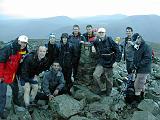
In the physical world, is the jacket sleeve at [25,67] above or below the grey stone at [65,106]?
above

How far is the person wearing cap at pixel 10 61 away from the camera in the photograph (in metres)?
13.1

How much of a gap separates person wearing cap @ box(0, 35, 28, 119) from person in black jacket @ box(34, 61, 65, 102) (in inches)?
65.3

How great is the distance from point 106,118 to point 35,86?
139 inches

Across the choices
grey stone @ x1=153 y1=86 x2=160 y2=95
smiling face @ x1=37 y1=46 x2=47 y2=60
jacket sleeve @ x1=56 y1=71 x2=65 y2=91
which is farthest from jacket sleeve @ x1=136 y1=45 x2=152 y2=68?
smiling face @ x1=37 y1=46 x2=47 y2=60

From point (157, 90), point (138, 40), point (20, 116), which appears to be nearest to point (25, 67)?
point (20, 116)

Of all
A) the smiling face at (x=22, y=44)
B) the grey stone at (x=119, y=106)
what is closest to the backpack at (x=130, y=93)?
the grey stone at (x=119, y=106)

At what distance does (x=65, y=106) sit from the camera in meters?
14.8

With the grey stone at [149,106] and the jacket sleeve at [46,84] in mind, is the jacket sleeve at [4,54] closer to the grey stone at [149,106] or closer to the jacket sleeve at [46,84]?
the jacket sleeve at [46,84]

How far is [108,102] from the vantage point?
628 inches

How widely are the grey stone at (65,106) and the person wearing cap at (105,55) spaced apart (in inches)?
67.2

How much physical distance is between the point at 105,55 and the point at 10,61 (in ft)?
14.8

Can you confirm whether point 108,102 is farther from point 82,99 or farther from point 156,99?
point 156,99

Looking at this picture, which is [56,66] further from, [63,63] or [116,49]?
[116,49]

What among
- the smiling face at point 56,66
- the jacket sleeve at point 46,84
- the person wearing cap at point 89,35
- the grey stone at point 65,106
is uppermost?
the person wearing cap at point 89,35
